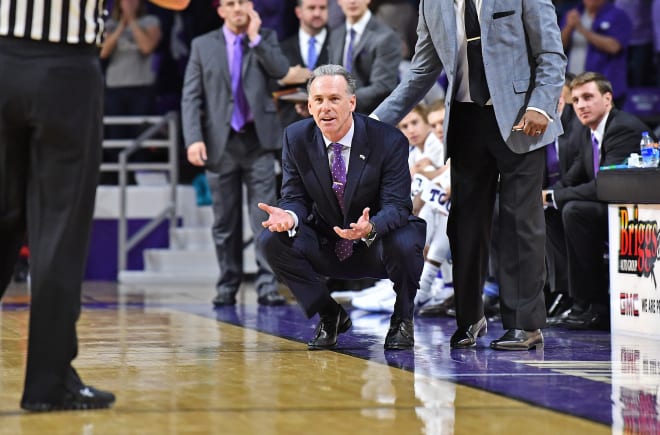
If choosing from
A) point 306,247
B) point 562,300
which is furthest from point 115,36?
point 306,247

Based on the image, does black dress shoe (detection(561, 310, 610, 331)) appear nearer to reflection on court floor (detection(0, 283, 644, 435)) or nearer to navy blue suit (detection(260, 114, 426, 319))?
reflection on court floor (detection(0, 283, 644, 435))

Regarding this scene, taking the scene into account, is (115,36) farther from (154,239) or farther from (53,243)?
(53,243)

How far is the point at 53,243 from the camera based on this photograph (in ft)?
10.8

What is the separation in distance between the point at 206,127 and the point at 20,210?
175 inches

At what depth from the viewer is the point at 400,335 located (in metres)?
4.84

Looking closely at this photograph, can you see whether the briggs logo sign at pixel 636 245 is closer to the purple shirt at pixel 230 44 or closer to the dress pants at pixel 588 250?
the dress pants at pixel 588 250

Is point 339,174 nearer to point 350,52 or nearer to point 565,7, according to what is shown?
point 350,52

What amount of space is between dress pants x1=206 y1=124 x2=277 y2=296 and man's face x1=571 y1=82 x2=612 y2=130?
223 centimetres

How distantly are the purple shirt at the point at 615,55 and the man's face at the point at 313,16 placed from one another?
8.63 feet

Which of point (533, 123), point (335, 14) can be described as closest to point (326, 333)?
point (533, 123)

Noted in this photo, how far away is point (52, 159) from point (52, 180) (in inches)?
2.3

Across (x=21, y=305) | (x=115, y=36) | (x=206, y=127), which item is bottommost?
(x=21, y=305)

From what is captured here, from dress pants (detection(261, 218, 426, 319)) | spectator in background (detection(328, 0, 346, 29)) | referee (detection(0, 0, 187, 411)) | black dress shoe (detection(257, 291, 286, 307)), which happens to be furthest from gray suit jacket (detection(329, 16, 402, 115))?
referee (detection(0, 0, 187, 411))

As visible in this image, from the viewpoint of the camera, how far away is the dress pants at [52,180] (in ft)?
10.6
